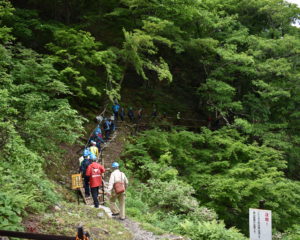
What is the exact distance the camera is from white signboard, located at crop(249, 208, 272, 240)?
7.70 metres

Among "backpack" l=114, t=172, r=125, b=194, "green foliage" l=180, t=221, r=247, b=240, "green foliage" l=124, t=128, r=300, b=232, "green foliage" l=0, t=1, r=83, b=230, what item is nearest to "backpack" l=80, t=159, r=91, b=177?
"green foliage" l=0, t=1, r=83, b=230

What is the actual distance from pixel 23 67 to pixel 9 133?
5577 mm

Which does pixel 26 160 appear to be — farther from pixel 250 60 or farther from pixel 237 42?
pixel 237 42

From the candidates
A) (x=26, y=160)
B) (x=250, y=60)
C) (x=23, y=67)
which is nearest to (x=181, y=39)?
(x=250, y=60)

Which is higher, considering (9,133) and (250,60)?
(250,60)

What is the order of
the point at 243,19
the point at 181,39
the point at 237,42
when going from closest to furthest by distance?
the point at 181,39
the point at 237,42
the point at 243,19

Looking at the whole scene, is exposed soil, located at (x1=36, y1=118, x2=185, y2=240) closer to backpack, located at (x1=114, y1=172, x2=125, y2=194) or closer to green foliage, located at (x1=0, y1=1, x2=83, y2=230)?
green foliage, located at (x1=0, y1=1, x2=83, y2=230)

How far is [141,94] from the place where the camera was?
25688mm

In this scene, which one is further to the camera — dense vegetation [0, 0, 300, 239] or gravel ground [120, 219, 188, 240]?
dense vegetation [0, 0, 300, 239]

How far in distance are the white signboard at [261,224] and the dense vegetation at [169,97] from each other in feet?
2.88

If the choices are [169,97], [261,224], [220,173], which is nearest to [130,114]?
[220,173]

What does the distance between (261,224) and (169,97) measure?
64.9 ft

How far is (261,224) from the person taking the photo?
778 centimetres

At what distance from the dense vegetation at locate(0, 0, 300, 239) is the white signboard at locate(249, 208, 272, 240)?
0.88 m
